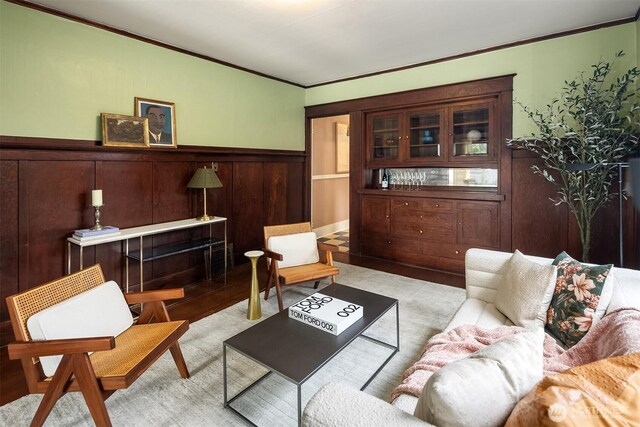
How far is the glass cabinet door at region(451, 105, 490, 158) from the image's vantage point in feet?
13.5

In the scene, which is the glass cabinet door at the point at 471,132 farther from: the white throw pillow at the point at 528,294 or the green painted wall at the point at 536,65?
the white throw pillow at the point at 528,294

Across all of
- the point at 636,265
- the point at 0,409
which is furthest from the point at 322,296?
the point at 636,265

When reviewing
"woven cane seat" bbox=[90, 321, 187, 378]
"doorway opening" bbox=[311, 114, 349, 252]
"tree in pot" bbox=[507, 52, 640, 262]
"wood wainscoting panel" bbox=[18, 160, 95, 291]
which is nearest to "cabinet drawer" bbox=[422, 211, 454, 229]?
"tree in pot" bbox=[507, 52, 640, 262]

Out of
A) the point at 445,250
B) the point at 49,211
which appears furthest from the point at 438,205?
the point at 49,211

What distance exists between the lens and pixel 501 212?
401 centimetres

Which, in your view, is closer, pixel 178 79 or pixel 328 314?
pixel 328 314

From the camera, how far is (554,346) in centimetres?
170

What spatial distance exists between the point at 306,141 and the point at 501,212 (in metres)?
3.22

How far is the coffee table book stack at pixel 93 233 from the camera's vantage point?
293 cm

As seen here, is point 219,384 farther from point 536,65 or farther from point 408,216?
point 536,65

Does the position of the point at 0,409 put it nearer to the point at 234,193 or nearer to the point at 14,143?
the point at 14,143

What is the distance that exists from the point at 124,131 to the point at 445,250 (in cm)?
398

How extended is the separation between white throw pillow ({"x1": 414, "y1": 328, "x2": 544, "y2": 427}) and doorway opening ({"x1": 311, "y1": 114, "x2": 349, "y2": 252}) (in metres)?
4.64

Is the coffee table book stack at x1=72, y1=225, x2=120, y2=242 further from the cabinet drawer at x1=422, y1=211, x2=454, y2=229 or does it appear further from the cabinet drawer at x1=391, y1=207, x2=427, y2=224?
the cabinet drawer at x1=422, y1=211, x2=454, y2=229
